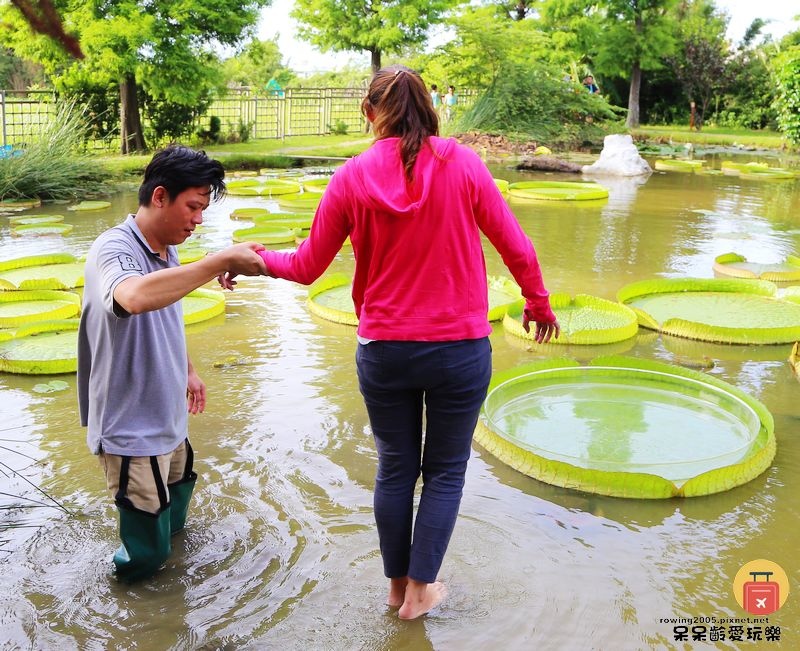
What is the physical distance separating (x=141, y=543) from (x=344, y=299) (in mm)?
3391

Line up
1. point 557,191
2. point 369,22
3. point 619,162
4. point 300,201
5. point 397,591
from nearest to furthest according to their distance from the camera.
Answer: point 397,591
point 300,201
point 557,191
point 619,162
point 369,22

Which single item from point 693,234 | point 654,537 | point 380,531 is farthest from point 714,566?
point 693,234

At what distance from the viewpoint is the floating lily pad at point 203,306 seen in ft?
17.2

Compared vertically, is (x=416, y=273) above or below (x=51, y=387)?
above

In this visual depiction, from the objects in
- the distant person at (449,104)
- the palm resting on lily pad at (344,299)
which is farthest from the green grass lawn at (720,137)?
the palm resting on lily pad at (344,299)

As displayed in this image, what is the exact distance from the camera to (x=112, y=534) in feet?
8.91

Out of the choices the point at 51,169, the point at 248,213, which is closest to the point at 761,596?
the point at 248,213

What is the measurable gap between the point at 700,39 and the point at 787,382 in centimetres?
2360

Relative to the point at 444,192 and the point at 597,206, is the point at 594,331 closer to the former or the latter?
the point at 444,192

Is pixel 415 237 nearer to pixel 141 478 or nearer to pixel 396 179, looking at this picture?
pixel 396 179

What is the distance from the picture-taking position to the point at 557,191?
1086 cm

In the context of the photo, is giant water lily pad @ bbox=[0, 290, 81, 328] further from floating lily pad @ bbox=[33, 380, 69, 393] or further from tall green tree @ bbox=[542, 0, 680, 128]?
tall green tree @ bbox=[542, 0, 680, 128]

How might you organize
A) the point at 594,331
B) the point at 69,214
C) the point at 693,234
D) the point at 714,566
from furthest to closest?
1. the point at 69,214
2. the point at 693,234
3. the point at 594,331
4. the point at 714,566

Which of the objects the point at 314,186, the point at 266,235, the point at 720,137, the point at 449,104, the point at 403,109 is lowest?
the point at 266,235
